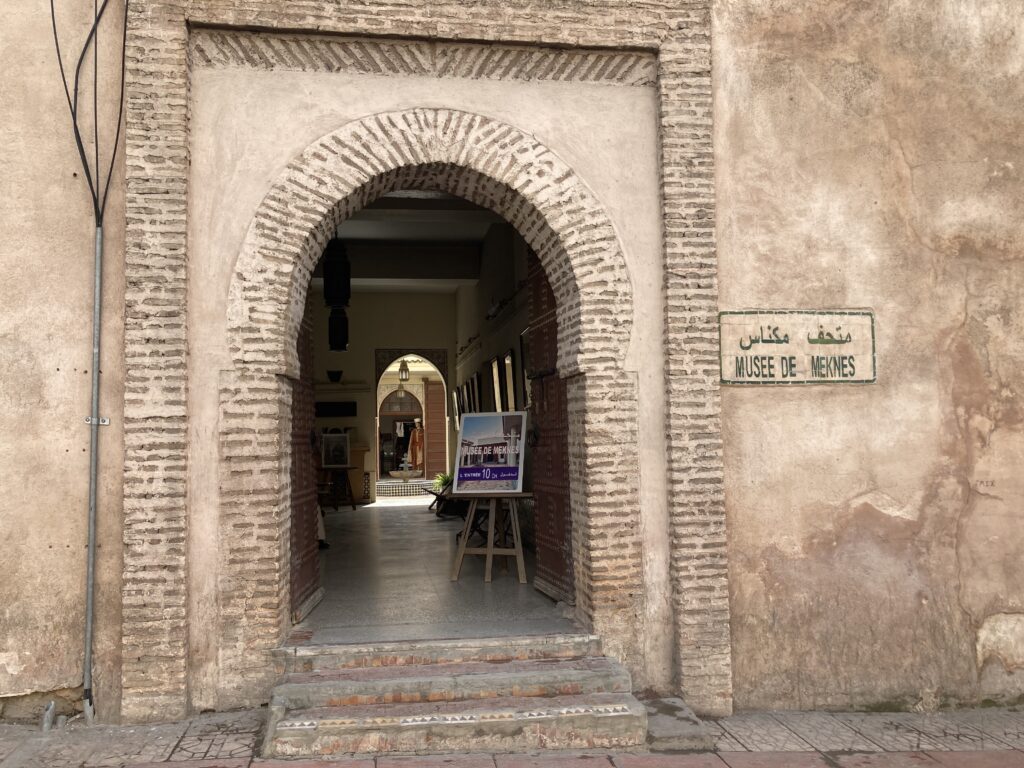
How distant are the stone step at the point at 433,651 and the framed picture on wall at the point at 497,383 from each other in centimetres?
526

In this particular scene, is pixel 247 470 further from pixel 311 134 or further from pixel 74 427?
pixel 311 134

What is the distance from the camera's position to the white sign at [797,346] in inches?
197

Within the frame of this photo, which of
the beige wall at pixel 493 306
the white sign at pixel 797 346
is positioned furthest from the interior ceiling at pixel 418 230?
the white sign at pixel 797 346

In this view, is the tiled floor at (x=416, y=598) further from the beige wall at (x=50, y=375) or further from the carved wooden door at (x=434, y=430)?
the carved wooden door at (x=434, y=430)

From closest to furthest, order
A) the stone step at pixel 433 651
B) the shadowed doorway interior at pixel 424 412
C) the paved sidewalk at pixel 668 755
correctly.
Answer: the paved sidewalk at pixel 668 755 → the stone step at pixel 433 651 → the shadowed doorway interior at pixel 424 412

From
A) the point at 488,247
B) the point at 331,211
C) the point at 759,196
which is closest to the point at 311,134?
the point at 331,211

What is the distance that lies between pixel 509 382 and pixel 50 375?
222 inches

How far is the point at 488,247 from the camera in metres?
12.0

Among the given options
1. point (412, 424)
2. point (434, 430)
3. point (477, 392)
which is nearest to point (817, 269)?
point (477, 392)

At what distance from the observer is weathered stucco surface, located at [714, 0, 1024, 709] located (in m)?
5.00

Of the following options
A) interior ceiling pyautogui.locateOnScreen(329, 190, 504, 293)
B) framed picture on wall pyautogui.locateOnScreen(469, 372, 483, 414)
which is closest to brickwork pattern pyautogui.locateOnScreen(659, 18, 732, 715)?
interior ceiling pyautogui.locateOnScreen(329, 190, 504, 293)

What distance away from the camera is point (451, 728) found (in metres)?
4.10

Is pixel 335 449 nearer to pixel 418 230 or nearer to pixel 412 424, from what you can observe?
pixel 418 230

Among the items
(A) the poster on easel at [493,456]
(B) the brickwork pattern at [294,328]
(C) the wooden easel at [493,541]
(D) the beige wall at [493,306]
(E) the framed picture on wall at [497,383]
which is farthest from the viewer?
(E) the framed picture on wall at [497,383]
